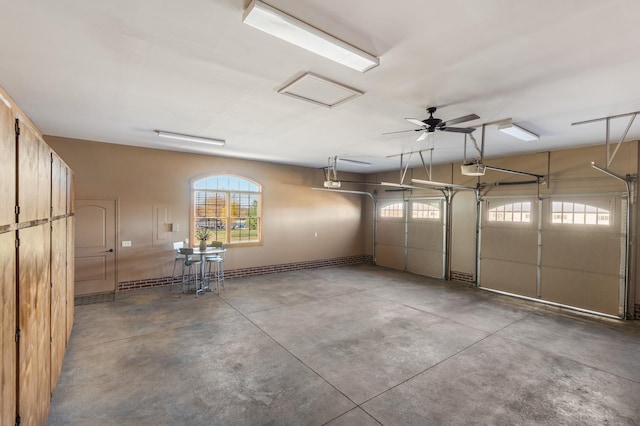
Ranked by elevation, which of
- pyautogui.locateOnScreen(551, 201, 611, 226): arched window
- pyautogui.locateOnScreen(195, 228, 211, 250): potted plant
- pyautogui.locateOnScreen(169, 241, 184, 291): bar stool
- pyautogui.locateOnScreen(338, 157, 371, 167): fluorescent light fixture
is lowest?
pyautogui.locateOnScreen(169, 241, 184, 291): bar stool

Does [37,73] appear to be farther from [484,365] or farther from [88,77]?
[484,365]

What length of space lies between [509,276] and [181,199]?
776 cm

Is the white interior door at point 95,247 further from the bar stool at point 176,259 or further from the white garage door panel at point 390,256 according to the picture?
the white garage door panel at point 390,256

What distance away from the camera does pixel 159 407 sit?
277 cm

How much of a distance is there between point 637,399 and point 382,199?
7517 mm

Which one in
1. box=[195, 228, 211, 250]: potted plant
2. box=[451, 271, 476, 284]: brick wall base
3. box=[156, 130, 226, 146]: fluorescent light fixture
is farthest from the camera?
box=[451, 271, 476, 284]: brick wall base

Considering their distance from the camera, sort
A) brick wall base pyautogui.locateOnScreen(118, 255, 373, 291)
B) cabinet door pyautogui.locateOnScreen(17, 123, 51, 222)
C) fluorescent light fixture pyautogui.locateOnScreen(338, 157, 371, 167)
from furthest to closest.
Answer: fluorescent light fixture pyautogui.locateOnScreen(338, 157, 371, 167)
brick wall base pyautogui.locateOnScreen(118, 255, 373, 291)
cabinet door pyautogui.locateOnScreen(17, 123, 51, 222)

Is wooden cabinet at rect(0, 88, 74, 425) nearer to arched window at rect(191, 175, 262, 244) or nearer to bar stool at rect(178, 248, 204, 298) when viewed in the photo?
bar stool at rect(178, 248, 204, 298)

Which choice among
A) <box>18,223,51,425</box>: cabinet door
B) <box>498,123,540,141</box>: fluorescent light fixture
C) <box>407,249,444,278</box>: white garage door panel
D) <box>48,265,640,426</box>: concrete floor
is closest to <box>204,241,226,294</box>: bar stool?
<box>48,265,640,426</box>: concrete floor

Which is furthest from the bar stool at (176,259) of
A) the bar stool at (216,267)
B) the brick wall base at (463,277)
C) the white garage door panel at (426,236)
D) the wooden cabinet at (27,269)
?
the brick wall base at (463,277)

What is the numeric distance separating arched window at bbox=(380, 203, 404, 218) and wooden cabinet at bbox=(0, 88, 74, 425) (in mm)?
8271

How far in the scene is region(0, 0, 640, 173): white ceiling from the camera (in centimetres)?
205

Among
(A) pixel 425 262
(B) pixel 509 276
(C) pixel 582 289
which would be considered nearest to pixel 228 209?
(A) pixel 425 262

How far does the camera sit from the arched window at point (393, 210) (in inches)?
374
